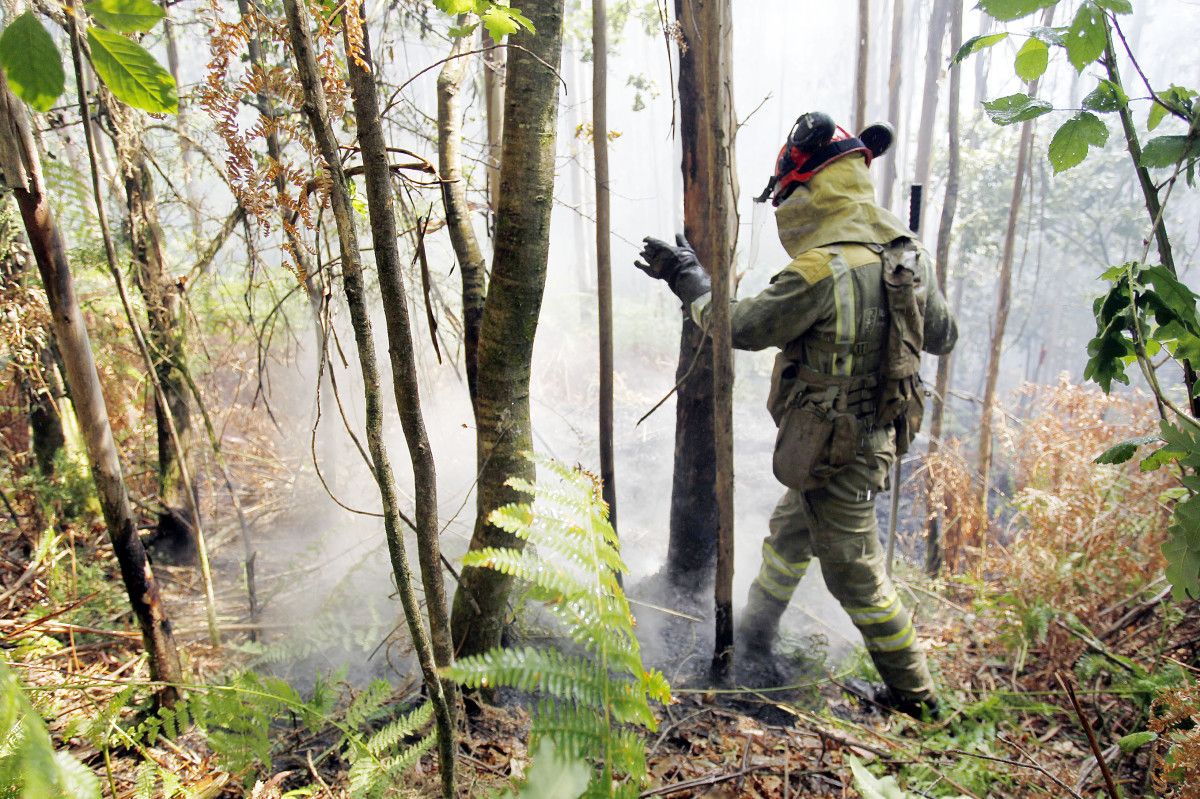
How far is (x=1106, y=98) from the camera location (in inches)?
45.2

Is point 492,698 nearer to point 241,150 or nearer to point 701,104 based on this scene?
point 241,150

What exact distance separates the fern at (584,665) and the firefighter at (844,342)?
1770 mm

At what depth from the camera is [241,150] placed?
1421 mm

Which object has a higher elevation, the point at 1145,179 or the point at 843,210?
the point at 843,210

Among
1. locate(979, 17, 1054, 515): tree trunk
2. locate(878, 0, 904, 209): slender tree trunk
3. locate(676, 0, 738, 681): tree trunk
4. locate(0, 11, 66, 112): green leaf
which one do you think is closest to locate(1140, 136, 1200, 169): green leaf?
locate(676, 0, 738, 681): tree trunk

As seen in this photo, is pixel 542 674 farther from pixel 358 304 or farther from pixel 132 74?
pixel 132 74

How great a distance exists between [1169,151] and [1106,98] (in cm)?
15

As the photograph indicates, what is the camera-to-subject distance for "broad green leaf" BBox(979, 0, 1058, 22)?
1.04 meters

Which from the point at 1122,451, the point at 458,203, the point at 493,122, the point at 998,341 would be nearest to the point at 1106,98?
the point at 1122,451

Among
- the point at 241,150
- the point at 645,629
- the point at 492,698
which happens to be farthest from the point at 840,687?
the point at 241,150

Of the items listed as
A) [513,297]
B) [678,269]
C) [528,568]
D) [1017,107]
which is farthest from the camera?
[678,269]

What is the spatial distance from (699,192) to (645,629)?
2.45 metres

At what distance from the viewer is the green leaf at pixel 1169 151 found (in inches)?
43.4

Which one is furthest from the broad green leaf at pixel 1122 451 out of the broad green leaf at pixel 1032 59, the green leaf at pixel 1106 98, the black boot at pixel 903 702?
the black boot at pixel 903 702
